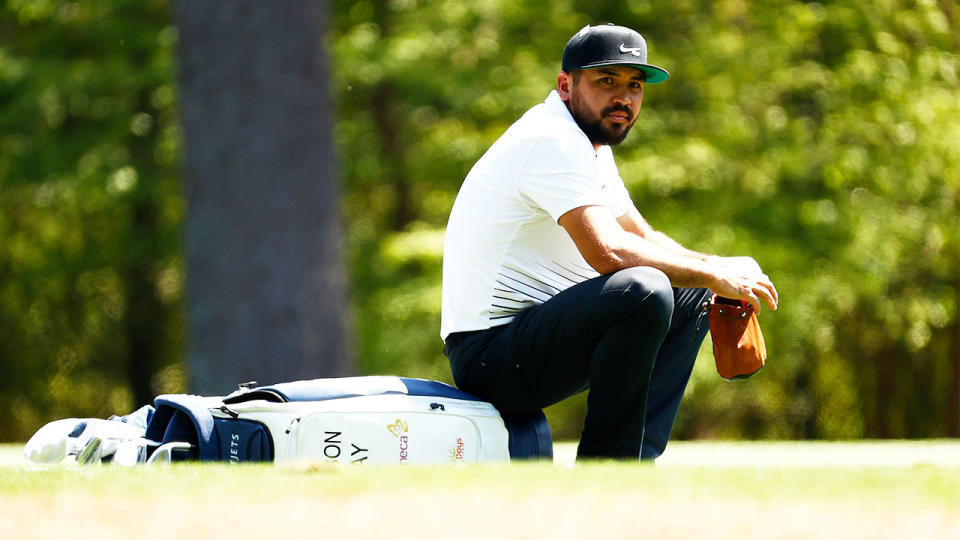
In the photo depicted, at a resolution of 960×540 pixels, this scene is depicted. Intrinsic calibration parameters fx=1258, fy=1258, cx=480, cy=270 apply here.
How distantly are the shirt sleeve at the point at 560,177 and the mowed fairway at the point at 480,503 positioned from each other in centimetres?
103

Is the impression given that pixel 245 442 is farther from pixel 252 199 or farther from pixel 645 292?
pixel 252 199

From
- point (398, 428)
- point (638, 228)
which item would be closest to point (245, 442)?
point (398, 428)

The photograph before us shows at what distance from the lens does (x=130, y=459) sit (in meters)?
3.66

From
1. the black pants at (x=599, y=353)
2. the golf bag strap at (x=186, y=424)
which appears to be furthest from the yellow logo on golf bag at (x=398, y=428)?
the golf bag strap at (x=186, y=424)

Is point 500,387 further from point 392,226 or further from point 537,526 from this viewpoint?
point 392,226

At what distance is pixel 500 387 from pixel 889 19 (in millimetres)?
9389

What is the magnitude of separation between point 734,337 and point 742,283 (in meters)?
0.21

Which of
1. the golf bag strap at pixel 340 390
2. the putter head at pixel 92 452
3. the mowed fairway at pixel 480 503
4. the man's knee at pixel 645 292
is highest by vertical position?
the man's knee at pixel 645 292

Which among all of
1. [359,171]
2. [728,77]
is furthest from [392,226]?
[728,77]

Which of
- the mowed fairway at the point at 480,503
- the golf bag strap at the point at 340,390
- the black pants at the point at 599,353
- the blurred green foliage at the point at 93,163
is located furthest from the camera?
the blurred green foliage at the point at 93,163

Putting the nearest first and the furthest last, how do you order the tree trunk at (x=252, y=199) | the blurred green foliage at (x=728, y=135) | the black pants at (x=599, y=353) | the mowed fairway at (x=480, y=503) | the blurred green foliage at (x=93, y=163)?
the mowed fairway at (x=480, y=503)
the black pants at (x=599, y=353)
the tree trunk at (x=252, y=199)
the blurred green foliage at (x=728, y=135)
the blurred green foliage at (x=93, y=163)

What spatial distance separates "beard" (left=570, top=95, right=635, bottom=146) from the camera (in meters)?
4.16

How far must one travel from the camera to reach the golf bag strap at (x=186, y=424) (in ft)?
12.0

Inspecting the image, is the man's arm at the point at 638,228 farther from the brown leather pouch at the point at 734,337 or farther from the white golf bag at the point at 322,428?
the white golf bag at the point at 322,428
